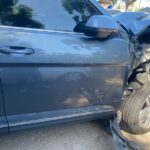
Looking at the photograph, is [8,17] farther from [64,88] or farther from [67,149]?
[67,149]

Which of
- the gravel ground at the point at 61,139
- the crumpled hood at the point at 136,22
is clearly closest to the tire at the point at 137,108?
the gravel ground at the point at 61,139

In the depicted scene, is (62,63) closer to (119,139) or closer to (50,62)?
(50,62)

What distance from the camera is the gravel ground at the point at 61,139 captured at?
2.66 meters

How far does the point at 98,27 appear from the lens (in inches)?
83.2

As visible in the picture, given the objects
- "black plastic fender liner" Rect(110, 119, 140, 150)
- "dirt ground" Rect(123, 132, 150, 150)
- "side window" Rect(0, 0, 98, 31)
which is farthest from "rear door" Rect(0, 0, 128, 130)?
"dirt ground" Rect(123, 132, 150, 150)

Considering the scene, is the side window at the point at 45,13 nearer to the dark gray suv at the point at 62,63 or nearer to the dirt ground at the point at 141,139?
the dark gray suv at the point at 62,63

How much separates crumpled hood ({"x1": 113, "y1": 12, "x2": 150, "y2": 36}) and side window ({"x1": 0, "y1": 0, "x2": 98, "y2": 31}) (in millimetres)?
539

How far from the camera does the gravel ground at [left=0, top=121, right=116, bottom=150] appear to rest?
8.74ft

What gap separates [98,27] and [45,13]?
1.39ft

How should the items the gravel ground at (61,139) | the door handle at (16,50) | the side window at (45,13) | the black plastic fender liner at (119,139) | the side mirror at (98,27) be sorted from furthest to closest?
the gravel ground at (61,139) → the black plastic fender liner at (119,139) → the side mirror at (98,27) → the side window at (45,13) → the door handle at (16,50)

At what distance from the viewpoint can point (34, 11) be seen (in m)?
2.08

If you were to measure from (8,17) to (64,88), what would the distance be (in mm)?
678

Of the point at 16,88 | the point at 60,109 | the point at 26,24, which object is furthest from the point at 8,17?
the point at 60,109

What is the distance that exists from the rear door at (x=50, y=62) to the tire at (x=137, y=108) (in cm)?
36
